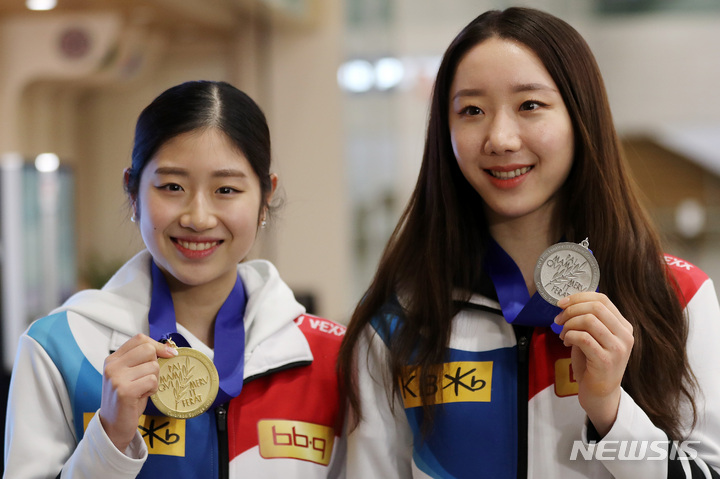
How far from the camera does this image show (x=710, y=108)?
470 inches

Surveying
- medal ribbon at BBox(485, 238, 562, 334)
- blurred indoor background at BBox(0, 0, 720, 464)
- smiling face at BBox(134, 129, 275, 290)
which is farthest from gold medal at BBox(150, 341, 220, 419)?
blurred indoor background at BBox(0, 0, 720, 464)

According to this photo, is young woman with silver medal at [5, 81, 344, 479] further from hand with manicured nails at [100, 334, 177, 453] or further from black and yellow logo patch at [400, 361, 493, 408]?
black and yellow logo patch at [400, 361, 493, 408]

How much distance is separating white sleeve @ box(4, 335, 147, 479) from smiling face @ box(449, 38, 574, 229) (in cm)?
98

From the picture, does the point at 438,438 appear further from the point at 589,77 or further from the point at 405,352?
the point at 589,77

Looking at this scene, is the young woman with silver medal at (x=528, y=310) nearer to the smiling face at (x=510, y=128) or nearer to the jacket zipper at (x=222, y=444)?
the smiling face at (x=510, y=128)

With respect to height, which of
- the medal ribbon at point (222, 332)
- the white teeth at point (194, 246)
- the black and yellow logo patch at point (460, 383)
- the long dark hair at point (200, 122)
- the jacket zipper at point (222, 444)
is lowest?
the jacket zipper at point (222, 444)

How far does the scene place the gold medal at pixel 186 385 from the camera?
Result: 181cm

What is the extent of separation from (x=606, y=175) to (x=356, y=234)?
5457mm

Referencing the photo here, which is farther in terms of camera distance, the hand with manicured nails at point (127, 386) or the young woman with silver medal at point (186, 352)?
the young woman with silver medal at point (186, 352)

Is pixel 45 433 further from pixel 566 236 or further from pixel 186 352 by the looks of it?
pixel 566 236

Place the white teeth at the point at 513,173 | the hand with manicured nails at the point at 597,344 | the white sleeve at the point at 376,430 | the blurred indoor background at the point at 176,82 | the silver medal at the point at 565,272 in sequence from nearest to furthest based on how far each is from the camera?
the hand with manicured nails at the point at 597,344
the silver medal at the point at 565,272
the white teeth at the point at 513,173
the white sleeve at the point at 376,430
the blurred indoor background at the point at 176,82

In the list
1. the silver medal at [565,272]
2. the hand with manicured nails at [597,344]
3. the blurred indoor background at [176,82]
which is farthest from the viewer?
the blurred indoor background at [176,82]

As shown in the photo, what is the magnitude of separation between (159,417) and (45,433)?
25 centimetres

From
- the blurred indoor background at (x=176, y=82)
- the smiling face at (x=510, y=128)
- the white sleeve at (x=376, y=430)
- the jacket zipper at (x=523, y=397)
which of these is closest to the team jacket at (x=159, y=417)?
the white sleeve at (x=376, y=430)
